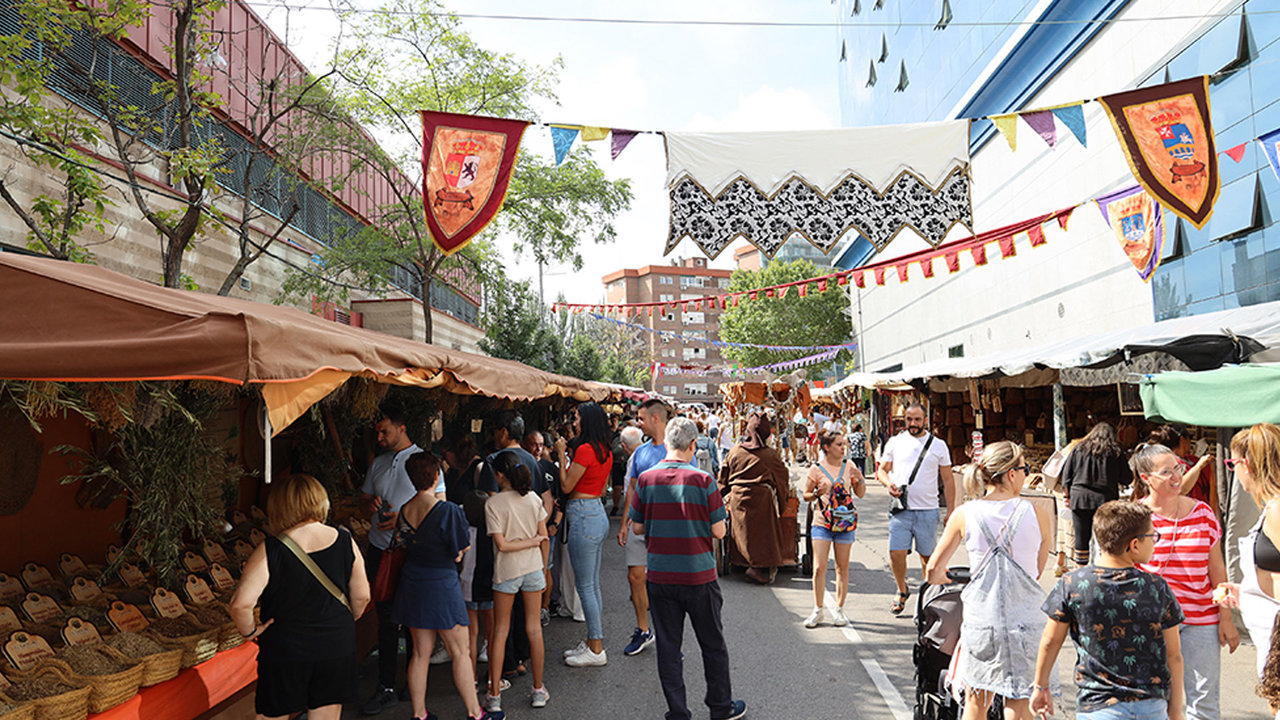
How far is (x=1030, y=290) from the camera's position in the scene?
19266 mm

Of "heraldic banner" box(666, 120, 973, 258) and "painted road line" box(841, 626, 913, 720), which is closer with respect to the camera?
"painted road line" box(841, 626, 913, 720)

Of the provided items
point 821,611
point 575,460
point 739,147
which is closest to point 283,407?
point 575,460

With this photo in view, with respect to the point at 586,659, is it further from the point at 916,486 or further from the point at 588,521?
the point at 916,486

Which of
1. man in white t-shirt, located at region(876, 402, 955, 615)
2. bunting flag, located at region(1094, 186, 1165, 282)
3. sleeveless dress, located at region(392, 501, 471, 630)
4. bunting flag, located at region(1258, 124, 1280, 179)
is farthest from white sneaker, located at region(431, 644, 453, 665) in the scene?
bunting flag, located at region(1094, 186, 1165, 282)

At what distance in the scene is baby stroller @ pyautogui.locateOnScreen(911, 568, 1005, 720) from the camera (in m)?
4.01

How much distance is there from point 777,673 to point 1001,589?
2597 millimetres

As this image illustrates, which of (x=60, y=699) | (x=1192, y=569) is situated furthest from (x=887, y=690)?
(x=60, y=699)

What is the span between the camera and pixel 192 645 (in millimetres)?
4152

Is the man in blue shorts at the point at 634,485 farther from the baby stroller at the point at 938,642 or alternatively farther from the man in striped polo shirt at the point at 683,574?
the baby stroller at the point at 938,642

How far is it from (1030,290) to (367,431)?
54.2 feet

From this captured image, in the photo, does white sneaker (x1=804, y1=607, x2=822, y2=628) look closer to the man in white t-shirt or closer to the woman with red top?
the man in white t-shirt

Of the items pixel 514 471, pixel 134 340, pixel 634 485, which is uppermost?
pixel 134 340

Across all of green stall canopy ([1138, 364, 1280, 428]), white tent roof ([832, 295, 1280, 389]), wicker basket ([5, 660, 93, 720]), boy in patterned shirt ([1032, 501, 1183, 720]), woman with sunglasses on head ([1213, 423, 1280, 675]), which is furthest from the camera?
white tent roof ([832, 295, 1280, 389])

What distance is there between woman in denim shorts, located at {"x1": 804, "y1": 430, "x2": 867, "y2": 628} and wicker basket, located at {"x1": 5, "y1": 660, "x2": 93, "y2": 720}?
5.07m
